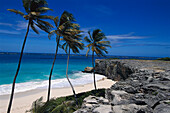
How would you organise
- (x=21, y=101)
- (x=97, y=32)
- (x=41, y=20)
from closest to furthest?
(x=41, y=20), (x=21, y=101), (x=97, y=32)

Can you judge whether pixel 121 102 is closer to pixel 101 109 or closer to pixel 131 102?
pixel 131 102

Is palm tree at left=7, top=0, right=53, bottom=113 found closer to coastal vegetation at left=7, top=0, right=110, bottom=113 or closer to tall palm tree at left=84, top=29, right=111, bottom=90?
coastal vegetation at left=7, top=0, right=110, bottom=113

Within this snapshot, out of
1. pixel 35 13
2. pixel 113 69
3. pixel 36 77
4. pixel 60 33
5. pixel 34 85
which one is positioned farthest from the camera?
pixel 36 77

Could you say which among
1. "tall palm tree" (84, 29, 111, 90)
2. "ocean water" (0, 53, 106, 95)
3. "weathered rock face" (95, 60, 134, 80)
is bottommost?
"ocean water" (0, 53, 106, 95)

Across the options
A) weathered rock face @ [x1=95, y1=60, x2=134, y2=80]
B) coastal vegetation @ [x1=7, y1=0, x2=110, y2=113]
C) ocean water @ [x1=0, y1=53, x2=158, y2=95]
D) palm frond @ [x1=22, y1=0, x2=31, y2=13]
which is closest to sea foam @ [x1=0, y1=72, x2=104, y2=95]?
ocean water @ [x1=0, y1=53, x2=158, y2=95]

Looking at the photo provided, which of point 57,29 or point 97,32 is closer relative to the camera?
point 57,29

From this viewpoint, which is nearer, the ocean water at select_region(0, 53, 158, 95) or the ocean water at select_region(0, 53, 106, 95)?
the ocean water at select_region(0, 53, 158, 95)

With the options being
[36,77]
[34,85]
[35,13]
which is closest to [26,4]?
[35,13]

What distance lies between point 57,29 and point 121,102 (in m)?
8.12

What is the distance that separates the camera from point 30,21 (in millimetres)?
7297

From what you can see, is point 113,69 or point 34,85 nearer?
point 34,85

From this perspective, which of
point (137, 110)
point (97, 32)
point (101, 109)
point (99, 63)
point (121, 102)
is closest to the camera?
point (137, 110)

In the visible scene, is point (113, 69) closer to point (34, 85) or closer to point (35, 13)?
point (34, 85)

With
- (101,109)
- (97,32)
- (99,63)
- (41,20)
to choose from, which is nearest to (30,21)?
(41,20)
